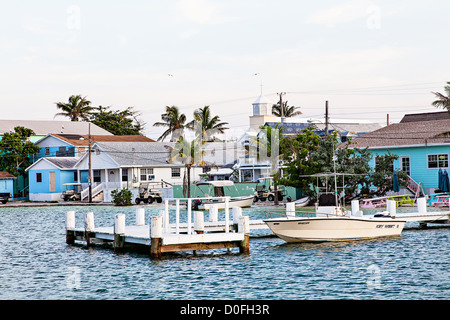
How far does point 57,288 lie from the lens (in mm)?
20906

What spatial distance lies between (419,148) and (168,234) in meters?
30.6

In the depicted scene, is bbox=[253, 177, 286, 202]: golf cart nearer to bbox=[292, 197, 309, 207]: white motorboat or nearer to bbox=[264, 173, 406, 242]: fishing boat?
bbox=[292, 197, 309, 207]: white motorboat

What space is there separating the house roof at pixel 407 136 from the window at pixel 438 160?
1.15 metres

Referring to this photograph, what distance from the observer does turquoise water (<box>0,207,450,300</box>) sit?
19.7m

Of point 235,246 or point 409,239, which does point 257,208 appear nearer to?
point 409,239

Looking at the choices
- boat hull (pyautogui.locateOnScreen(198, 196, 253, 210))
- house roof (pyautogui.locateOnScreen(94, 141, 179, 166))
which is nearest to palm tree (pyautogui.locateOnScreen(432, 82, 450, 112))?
boat hull (pyautogui.locateOnScreen(198, 196, 253, 210))

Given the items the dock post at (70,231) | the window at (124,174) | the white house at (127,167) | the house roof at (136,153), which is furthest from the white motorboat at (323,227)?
the window at (124,174)

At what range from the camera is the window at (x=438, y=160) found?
5169 cm

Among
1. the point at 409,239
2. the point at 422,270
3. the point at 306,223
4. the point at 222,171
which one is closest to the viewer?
the point at 422,270

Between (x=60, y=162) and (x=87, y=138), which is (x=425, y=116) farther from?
(x=60, y=162)

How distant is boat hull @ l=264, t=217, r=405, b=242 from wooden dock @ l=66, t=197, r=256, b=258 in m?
2.09

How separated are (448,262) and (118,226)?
43.6ft

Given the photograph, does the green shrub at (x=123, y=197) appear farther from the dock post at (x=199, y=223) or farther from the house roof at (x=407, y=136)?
the dock post at (x=199, y=223)
